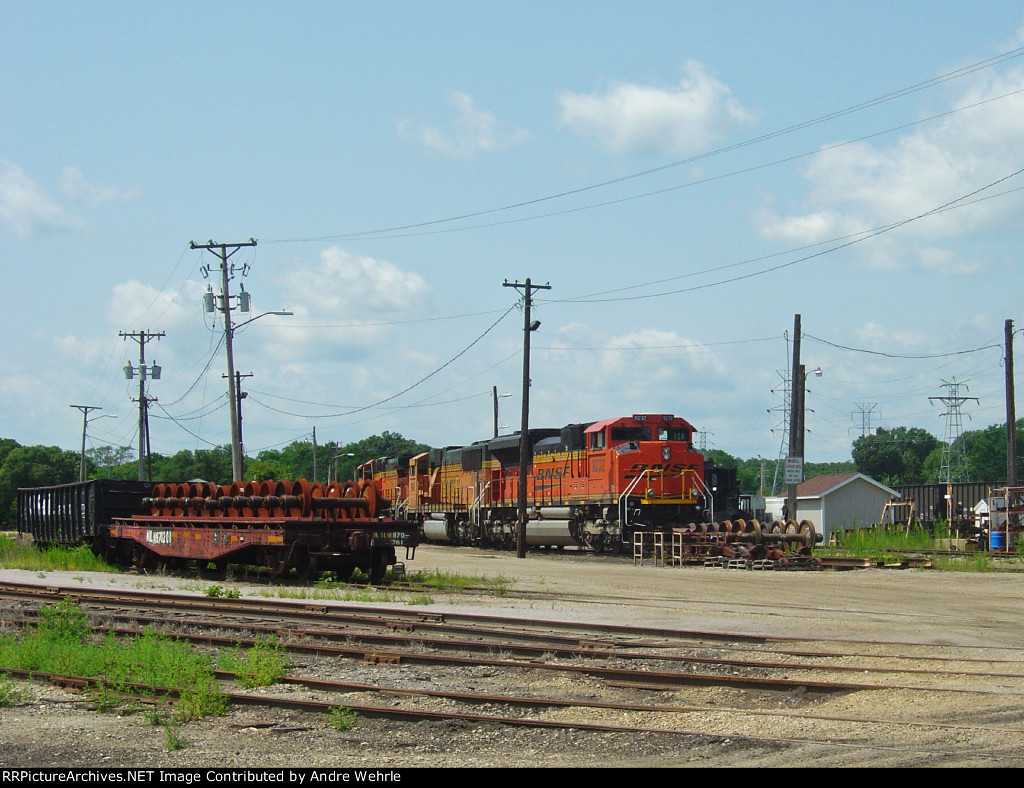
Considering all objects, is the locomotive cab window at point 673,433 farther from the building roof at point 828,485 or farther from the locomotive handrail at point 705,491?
the building roof at point 828,485

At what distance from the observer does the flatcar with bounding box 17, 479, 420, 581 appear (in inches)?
813

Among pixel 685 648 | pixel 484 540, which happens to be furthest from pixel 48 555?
pixel 685 648

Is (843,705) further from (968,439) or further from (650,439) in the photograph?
(968,439)

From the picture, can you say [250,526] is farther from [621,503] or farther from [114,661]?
[621,503]

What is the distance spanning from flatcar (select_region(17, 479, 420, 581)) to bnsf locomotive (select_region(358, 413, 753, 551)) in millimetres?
8907

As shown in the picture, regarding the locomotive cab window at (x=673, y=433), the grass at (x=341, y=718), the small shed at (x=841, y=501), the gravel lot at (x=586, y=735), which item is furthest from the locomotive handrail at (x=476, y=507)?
the grass at (x=341, y=718)

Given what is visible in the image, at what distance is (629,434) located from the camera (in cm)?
3073

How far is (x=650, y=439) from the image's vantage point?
30.7m

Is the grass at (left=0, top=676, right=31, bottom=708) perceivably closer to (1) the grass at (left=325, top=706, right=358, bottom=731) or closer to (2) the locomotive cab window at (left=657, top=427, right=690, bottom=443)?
(1) the grass at (left=325, top=706, right=358, bottom=731)

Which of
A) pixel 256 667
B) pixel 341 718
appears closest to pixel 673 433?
pixel 256 667

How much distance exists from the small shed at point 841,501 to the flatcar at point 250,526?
132 feet

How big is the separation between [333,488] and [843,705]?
14501 mm

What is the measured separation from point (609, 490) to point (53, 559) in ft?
49.3

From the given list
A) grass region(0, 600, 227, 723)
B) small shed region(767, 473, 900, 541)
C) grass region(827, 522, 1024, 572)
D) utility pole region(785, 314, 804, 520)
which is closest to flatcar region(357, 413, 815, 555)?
utility pole region(785, 314, 804, 520)
